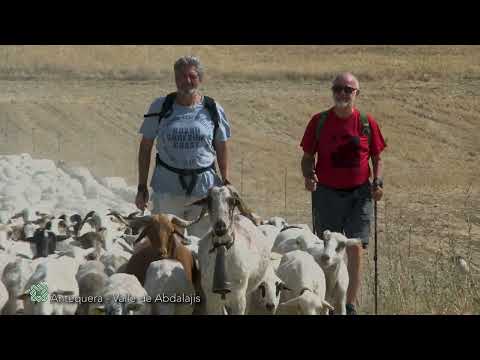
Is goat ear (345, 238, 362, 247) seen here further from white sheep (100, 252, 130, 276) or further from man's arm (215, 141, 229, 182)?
white sheep (100, 252, 130, 276)

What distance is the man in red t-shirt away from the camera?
11.3 metres

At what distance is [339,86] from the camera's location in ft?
36.5

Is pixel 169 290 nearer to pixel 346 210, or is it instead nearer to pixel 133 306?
pixel 133 306

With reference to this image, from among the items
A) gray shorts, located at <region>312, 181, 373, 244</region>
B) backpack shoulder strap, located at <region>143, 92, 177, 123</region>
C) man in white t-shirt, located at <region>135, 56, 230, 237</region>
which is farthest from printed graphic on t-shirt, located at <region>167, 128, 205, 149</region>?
gray shorts, located at <region>312, 181, 373, 244</region>

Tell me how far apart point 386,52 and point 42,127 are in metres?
14.1

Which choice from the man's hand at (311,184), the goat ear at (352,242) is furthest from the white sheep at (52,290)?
the goat ear at (352,242)

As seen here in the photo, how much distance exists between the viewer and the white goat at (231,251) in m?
9.90

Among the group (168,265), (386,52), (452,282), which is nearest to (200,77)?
(168,265)

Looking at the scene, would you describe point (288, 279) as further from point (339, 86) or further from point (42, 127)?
point (42, 127)

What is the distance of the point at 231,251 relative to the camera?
33.0 ft

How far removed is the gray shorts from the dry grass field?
255cm

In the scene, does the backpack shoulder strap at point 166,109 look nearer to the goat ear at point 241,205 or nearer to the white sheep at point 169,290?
the goat ear at point 241,205

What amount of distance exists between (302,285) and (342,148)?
1.32m

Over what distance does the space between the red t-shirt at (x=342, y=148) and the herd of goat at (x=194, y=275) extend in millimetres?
565
